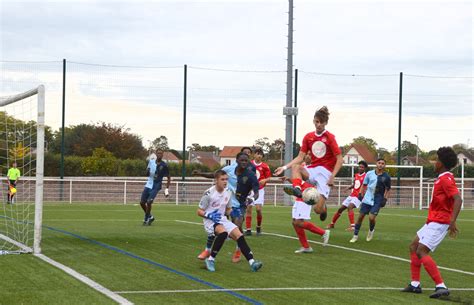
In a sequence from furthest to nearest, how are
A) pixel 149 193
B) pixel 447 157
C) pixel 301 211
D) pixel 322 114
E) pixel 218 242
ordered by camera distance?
pixel 149 193 < pixel 301 211 < pixel 322 114 < pixel 218 242 < pixel 447 157

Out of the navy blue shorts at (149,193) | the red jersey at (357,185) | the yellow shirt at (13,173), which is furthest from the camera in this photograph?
the yellow shirt at (13,173)

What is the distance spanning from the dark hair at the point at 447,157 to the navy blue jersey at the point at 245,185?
4598mm

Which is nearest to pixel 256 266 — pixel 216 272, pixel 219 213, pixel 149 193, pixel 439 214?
pixel 216 272

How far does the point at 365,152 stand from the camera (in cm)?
11075

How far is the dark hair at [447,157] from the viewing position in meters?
9.55

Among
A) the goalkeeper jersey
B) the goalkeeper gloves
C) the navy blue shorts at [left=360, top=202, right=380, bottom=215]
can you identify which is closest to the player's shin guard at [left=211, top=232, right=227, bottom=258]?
the goalkeeper gloves

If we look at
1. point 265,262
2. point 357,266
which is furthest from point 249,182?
point 357,266

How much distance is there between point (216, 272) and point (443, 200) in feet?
11.7

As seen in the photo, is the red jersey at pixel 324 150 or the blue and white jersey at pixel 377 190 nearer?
the red jersey at pixel 324 150

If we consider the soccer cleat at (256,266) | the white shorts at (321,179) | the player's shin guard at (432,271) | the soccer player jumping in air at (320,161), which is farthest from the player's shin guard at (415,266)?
the white shorts at (321,179)

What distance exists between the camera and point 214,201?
469 inches

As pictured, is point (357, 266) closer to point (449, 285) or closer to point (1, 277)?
point (449, 285)

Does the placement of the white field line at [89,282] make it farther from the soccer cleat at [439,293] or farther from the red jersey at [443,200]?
the red jersey at [443,200]

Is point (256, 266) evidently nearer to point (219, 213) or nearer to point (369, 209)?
point (219, 213)
